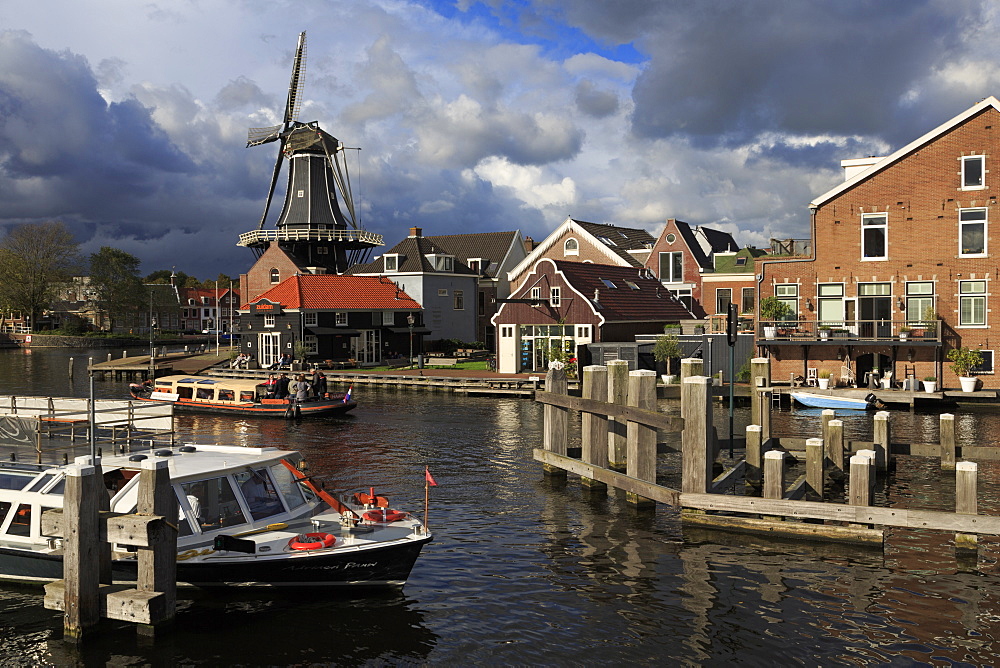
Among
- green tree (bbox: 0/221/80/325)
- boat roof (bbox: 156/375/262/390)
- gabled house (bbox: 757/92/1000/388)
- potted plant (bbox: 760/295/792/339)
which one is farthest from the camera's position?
green tree (bbox: 0/221/80/325)

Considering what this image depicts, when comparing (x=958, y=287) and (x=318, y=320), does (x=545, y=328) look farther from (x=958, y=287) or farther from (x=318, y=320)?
(x=958, y=287)

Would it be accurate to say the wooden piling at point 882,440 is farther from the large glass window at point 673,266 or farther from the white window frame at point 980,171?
the large glass window at point 673,266

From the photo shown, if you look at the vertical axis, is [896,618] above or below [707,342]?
below

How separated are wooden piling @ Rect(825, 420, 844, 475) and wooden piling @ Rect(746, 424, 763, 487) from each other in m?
2.05

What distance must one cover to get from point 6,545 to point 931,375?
39165 millimetres

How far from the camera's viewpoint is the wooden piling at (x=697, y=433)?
1619cm

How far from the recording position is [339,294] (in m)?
63.3

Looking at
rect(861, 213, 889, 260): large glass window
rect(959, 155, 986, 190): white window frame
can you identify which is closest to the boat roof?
rect(861, 213, 889, 260): large glass window

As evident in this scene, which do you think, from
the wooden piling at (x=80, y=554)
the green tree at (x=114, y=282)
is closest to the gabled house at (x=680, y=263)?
the wooden piling at (x=80, y=554)

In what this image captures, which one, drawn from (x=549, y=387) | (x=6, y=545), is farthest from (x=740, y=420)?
(x=6, y=545)

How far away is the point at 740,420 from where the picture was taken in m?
36.7

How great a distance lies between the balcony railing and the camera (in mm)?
39469

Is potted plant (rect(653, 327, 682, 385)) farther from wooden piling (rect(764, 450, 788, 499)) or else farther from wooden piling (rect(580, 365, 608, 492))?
wooden piling (rect(764, 450, 788, 499))

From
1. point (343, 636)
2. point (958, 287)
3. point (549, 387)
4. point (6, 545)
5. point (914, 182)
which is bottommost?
point (343, 636)
